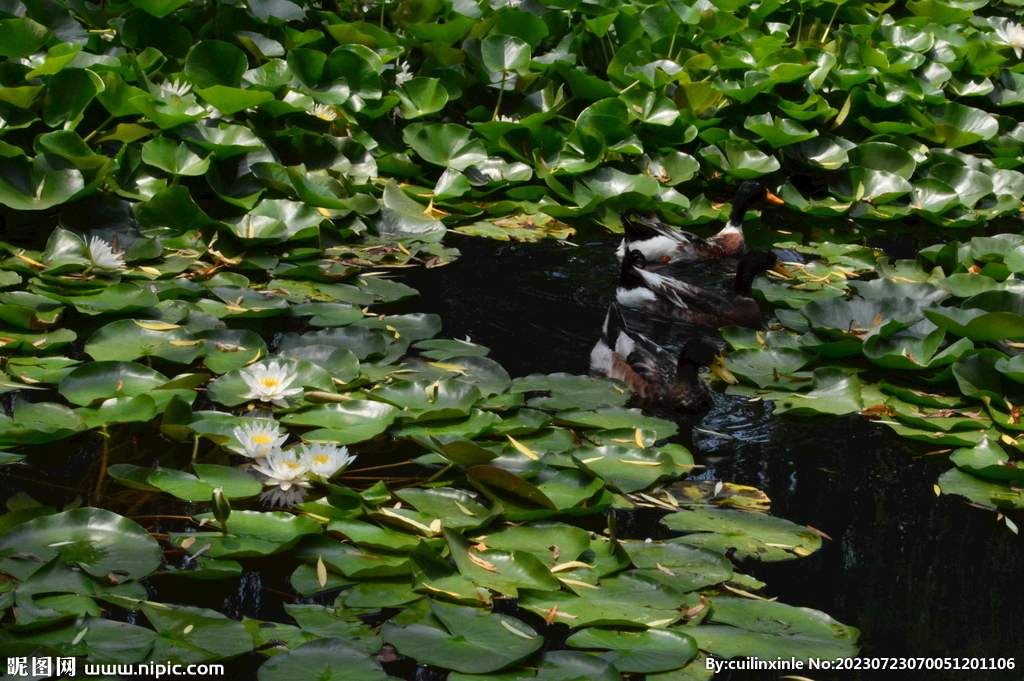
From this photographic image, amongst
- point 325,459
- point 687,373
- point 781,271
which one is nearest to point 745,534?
point 687,373

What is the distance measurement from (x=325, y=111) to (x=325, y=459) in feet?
11.9

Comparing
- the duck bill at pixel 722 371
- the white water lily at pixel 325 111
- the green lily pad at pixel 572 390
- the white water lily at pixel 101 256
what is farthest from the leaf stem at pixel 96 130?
the duck bill at pixel 722 371

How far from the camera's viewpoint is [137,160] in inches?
199

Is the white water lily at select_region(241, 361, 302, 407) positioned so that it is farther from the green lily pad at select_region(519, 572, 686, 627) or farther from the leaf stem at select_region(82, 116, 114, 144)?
the leaf stem at select_region(82, 116, 114, 144)

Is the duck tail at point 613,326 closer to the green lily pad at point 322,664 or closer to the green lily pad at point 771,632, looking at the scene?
the green lily pad at point 771,632

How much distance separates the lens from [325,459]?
2.92 meters

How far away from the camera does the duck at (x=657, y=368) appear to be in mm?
3955

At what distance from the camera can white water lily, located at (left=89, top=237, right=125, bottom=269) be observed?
4.39 metres

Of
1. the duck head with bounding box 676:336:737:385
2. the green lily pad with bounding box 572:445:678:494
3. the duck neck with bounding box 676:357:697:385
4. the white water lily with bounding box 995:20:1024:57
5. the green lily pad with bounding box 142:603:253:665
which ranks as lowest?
the green lily pad with bounding box 142:603:253:665

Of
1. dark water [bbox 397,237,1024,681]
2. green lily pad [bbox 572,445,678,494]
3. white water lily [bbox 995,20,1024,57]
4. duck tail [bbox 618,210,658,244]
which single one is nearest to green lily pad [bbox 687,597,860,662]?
dark water [bbox 397,237,1024,681]

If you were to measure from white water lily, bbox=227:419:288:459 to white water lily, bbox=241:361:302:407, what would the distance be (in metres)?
0.27

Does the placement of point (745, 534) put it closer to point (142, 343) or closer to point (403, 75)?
point (142, 343)

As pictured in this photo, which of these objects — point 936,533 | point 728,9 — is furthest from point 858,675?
point 728,9

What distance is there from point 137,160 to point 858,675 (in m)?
4.32
